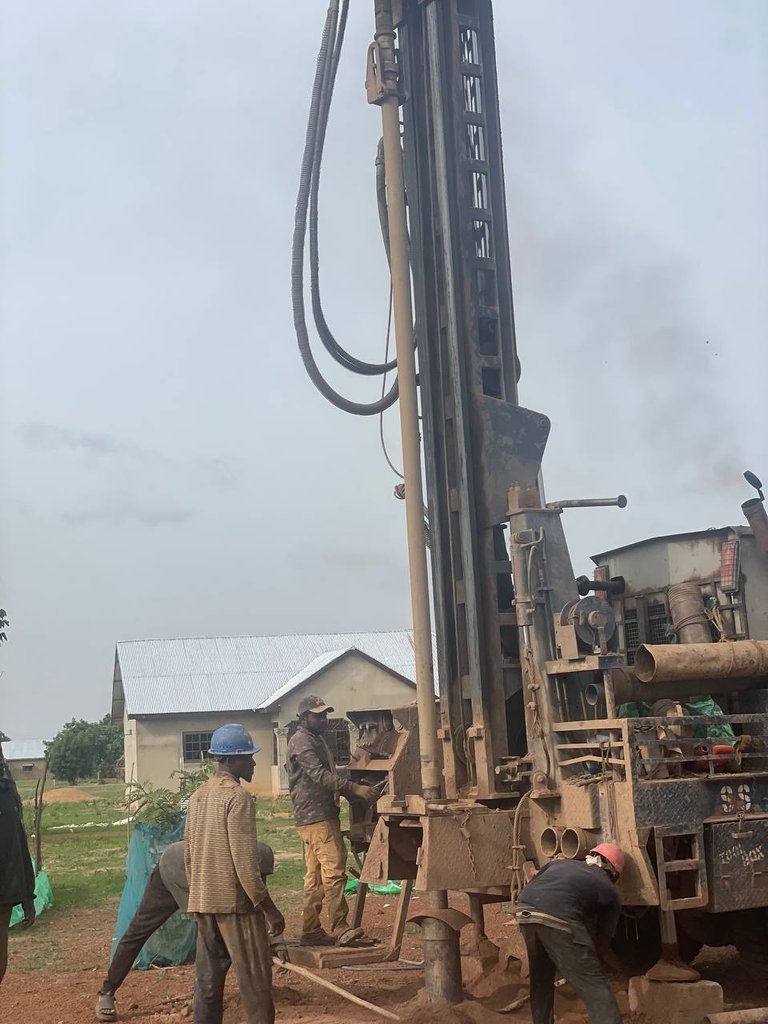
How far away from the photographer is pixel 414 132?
328 inches

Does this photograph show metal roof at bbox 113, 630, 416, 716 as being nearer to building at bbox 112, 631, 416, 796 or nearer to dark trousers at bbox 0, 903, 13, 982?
building at bbox 112, 631, 416, 796

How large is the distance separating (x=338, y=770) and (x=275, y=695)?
2426 centimetres

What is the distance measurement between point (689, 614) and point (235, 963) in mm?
3623

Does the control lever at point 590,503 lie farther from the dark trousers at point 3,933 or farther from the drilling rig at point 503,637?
the dark trousers at point 3,933

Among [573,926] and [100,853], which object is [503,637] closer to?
[573,926]

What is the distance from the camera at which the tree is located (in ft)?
166

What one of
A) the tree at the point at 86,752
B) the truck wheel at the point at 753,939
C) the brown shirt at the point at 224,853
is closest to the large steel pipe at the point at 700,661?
the truck wheel at the point at 753,939

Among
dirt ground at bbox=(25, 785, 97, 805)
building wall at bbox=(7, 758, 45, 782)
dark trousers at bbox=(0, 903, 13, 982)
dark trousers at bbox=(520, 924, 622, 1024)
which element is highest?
building wall at bbox=(7, 758, 45, 782)

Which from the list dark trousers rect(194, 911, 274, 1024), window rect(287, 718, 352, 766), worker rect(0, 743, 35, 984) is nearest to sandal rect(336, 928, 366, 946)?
window rect(287, 718, 352, 766)

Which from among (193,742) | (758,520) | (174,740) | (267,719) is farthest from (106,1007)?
(193,742)

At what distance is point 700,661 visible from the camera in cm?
684

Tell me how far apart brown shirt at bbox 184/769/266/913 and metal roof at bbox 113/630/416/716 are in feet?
85.4

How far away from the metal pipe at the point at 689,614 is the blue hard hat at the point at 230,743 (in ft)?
9.90

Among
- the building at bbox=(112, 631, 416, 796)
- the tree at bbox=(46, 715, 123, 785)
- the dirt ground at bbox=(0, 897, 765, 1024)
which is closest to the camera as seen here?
the dirt ground at bbox=(0, 897, 765, 1024)
